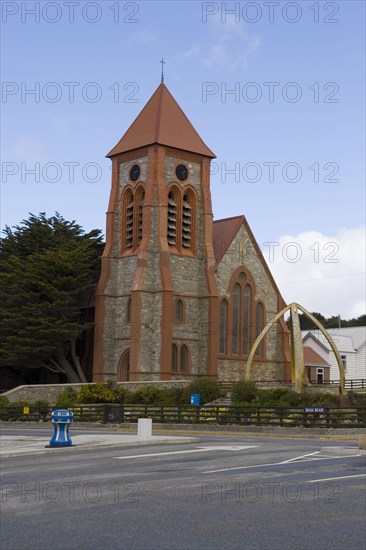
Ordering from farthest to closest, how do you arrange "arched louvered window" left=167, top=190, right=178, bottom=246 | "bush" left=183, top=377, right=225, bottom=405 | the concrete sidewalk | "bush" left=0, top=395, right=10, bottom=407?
1. "arched louvered window" left=167, top=190, right=178, bottom=246
2. "bush" left=0, top=395, right=10, bottom=407
3. "bush" left=183, top=377, right=225, bottom=405
4. the concrete sidewalk

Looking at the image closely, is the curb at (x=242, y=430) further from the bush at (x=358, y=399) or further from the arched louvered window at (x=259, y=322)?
the arched louvered window at (x=259, y=322)

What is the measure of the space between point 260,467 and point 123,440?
9821 mm

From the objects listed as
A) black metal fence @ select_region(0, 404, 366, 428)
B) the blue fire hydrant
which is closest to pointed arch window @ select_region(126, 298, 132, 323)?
black metal fence @ select_region(0, 404, 366, 428)

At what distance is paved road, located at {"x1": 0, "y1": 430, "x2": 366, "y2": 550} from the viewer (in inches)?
452

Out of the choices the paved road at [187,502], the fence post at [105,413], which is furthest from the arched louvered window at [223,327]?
the paved road at [187,502]

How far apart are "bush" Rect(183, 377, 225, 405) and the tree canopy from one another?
50.4ft

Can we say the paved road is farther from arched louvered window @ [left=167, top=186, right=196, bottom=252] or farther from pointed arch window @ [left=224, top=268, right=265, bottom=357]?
pointed arch window @ [left=224, top=268, right=265, bottom=357]

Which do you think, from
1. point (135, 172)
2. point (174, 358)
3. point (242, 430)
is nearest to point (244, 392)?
point (242, 430)

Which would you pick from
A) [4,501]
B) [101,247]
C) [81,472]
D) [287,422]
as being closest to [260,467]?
[81,472]

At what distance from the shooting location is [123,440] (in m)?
28.1

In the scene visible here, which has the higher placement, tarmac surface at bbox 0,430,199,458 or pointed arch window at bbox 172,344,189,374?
pointed arch window at bbox 172,344,189,374

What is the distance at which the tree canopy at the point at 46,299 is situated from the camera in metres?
63.8

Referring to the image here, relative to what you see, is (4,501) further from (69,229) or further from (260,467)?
(69,229)

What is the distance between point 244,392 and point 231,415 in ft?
21.2
